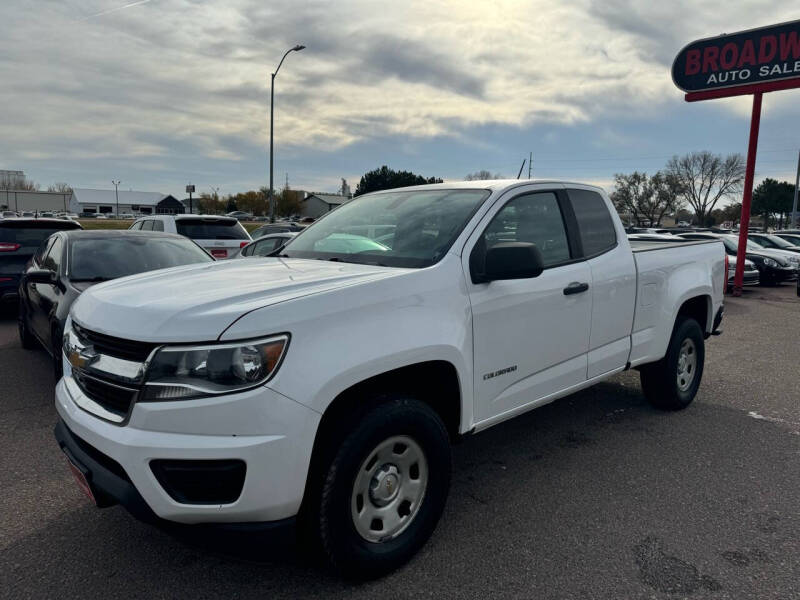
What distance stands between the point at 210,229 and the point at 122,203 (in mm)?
135654

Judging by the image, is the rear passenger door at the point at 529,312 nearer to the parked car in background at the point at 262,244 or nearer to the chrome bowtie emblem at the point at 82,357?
the chrome bowtie emblem at the point at 82,357

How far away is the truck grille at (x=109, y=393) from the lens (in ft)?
7.30

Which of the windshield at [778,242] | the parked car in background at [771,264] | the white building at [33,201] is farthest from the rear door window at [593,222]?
the white building at [33,201]

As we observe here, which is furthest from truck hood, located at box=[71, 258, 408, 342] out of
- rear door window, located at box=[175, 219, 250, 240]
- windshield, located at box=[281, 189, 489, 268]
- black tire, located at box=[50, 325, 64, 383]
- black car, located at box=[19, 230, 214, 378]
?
rear door window, located at box=[175, 219, 250, 240]

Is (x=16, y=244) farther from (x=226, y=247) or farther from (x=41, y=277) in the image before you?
(x=41, y=277)

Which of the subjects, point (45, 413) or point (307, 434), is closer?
point (307, 434)

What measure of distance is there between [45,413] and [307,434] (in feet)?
12.0

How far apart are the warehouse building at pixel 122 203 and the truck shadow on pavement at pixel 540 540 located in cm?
12901

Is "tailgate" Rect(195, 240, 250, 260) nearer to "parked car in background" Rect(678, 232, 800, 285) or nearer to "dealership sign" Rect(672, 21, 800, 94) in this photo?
"dealership sign" Rect(672, 21, 800, 94)

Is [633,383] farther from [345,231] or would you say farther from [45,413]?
[45,413]

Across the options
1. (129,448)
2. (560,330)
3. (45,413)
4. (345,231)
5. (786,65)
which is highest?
(786,65)

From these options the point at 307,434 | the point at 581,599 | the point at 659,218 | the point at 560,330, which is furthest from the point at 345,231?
the point at 659,218

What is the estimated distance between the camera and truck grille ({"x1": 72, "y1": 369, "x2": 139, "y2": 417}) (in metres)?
2.22

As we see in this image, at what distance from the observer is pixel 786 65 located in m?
12.9
